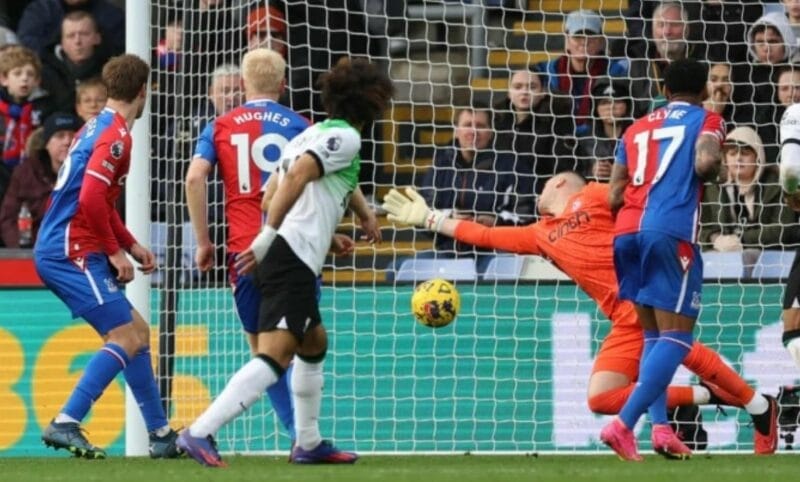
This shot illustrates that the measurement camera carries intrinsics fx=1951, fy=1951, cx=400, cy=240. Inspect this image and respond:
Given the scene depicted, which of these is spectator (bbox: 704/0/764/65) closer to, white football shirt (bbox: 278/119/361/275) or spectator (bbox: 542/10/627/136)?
spectator (bbox: 542/10/627/136)

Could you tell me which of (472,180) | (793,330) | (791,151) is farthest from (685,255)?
(472,180)

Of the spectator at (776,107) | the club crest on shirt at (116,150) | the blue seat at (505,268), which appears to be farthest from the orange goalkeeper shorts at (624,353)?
the club crest on shirt at (116,150)

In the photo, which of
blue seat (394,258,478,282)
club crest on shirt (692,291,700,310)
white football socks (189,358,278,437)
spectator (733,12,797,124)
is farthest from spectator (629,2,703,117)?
white football socks (189,358,278,437)

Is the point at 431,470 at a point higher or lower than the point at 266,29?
lower

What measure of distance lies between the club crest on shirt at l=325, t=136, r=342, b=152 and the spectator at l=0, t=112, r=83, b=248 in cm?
462

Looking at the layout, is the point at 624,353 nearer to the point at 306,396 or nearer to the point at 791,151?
the point at 791,151

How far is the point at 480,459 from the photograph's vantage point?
9922mm

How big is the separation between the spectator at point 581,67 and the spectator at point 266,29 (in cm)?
179

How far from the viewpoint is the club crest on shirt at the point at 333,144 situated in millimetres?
8570

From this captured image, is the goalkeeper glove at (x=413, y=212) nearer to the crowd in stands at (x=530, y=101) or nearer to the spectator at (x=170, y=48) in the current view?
the crowd in stands at (x=530, y=101)

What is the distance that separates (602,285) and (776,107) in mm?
2692

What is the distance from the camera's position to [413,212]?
1058 cm

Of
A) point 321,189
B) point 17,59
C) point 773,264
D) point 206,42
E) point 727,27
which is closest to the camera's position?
point 321,189

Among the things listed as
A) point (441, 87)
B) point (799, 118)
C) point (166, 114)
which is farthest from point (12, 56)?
point (799, 118)
